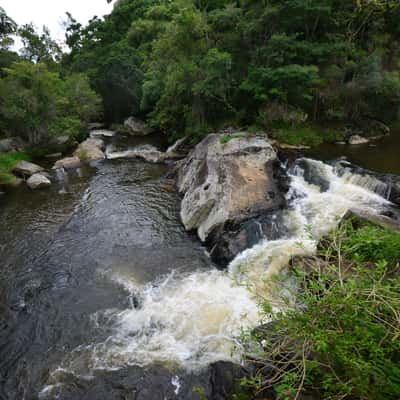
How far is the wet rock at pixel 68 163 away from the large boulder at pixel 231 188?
8.31 m

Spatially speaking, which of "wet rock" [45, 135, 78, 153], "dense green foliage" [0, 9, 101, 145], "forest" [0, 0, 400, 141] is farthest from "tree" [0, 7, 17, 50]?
"wet rock" [45, 135, 78, 153]

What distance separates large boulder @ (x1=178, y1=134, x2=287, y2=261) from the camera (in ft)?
25.2

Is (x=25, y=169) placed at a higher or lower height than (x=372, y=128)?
lower

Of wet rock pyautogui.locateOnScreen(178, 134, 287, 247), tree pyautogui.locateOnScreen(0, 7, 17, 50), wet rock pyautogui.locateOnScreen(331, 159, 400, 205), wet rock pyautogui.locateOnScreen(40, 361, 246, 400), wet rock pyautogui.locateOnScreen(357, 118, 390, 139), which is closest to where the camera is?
wet rock pyautogui.locateOnScreen(40, 361, 246, 400)

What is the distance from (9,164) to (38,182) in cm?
305

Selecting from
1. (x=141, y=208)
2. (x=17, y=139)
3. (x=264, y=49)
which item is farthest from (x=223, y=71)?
(x=17, y=139)

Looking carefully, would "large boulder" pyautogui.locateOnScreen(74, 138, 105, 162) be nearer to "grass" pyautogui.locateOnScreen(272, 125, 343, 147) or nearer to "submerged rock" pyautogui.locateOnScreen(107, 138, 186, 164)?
"submerged rock" pyautogui.locateOnScreen(107, 138, 186, 164)

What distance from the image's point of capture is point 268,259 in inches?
253

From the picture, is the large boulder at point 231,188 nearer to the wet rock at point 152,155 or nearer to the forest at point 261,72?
the wet rock at point 152,155

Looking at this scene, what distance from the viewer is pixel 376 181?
887 centimetres

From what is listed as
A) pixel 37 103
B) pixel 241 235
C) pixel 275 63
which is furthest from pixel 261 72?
pixel 37 103

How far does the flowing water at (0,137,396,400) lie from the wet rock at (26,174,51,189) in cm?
177

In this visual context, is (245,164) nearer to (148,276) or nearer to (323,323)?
(148,276)

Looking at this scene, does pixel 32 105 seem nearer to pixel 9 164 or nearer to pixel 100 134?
pixel 9 164
